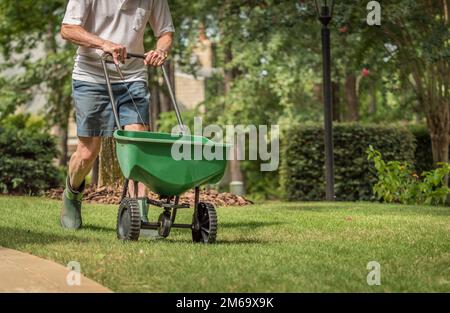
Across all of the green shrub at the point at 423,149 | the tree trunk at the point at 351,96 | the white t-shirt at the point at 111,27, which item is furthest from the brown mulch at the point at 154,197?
the tree trunk at the point at 351,96

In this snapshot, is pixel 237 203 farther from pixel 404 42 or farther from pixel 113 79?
pixel 404 42

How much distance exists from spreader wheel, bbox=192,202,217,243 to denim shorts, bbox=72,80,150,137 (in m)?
0.87

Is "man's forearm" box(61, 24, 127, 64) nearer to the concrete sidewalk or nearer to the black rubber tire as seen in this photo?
the black rubber tire

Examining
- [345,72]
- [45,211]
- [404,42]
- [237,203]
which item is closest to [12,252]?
[45,211]

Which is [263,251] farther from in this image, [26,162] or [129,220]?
[26,162]

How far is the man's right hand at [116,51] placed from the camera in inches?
259

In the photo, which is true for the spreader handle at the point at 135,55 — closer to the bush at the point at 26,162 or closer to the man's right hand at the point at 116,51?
the man's right hand at the point at 116,51

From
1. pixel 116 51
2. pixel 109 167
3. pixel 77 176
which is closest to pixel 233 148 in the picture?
pixel 109 167

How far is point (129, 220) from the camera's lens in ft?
21.2

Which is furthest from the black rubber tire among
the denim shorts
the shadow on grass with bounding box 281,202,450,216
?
the shadow on grass with bounding box 281,202,450,216

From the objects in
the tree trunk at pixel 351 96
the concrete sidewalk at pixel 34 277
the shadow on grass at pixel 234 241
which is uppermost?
the tree trunk at pixel 351 96

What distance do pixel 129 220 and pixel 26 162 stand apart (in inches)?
283

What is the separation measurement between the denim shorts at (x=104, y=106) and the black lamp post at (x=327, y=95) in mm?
5058
